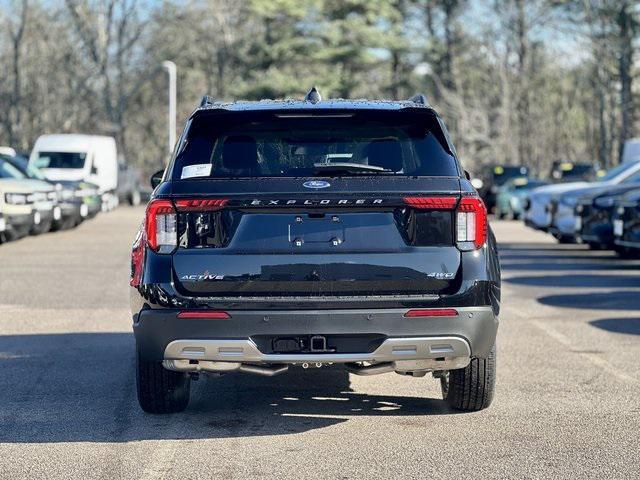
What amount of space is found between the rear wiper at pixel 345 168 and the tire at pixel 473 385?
118cm

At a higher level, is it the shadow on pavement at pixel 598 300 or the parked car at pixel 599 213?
the parked car at pixel 599 213

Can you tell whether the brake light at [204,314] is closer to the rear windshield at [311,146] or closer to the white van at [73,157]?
the rear windshield at [311,146]

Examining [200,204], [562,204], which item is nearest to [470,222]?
[200,204]

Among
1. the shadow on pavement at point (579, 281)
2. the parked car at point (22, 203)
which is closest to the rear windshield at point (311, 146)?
the shadow on pavement at point (579, 281)

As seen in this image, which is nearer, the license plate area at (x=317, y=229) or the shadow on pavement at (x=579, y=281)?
the license plate area at (x=317, y=229)

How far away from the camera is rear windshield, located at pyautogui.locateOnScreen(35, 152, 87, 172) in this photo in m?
37.0

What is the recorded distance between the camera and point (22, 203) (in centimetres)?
2277

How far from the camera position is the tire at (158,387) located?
7.29m

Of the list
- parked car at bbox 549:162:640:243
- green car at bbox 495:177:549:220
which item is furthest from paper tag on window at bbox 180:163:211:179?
green car at bbox 495:177:549:220

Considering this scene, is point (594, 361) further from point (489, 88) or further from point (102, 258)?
point (489, 88)

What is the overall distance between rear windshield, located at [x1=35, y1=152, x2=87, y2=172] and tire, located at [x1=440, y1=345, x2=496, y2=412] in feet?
100

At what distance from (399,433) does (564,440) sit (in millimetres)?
868

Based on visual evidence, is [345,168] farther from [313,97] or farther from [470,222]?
[313,97]

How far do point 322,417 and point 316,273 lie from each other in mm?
1200
